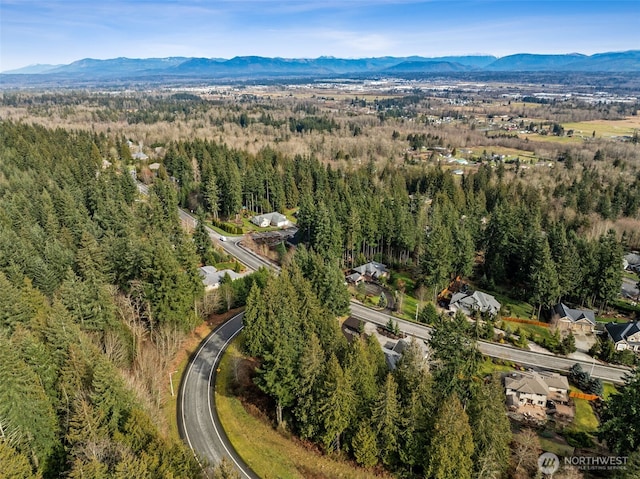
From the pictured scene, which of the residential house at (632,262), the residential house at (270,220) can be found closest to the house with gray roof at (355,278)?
the residential house at (270,220)

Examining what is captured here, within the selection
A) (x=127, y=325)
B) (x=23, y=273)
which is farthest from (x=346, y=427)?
(x=23, y=273)

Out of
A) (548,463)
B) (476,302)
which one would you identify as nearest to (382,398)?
(548,463)

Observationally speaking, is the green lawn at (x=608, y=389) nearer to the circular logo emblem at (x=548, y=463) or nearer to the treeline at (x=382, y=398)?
the circular logo emblem at (x=548, y=463)

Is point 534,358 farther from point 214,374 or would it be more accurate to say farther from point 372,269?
point 214,374

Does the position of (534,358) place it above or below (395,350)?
below

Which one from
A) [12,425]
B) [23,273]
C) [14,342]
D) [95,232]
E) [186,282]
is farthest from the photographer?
[95,232]

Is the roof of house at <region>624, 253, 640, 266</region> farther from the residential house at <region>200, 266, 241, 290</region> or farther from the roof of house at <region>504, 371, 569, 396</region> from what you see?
the residential house at <region>200, 266, 241, 290</region>

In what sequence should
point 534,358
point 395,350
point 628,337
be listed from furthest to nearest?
1. point 628,337
2. point 534,358
3. point 395,350

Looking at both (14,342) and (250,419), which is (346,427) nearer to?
(250,419)
